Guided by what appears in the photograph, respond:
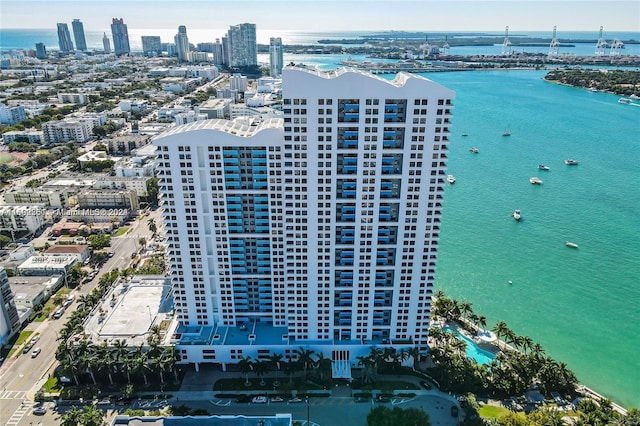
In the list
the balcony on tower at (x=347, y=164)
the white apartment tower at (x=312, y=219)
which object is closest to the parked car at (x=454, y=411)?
the white apartment tower at (x=312, y=219)

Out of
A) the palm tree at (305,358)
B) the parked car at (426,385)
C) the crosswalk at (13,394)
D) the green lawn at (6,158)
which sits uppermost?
the green lawn at (6,158)

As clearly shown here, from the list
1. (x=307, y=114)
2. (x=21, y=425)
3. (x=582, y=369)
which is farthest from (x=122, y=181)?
(x=582, y=369)

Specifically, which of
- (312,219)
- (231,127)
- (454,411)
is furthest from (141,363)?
(454,411)

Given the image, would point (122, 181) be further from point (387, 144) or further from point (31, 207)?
point (387, 144)

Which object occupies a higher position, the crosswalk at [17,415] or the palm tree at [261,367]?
the palm tree at [261,367]

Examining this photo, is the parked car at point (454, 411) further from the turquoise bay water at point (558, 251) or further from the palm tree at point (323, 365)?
the turquoise bay water at point (558, 251)

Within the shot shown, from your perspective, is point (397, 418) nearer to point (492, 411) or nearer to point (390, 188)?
point (492, 411)
